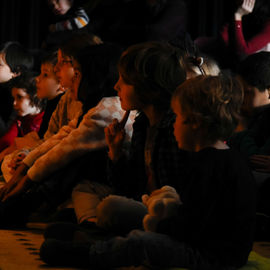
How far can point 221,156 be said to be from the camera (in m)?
1.36

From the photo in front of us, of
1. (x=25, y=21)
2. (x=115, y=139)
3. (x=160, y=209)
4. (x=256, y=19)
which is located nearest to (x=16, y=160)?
(x=115, y=139)

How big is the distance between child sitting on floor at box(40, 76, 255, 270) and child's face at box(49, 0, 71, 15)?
9.37 ft

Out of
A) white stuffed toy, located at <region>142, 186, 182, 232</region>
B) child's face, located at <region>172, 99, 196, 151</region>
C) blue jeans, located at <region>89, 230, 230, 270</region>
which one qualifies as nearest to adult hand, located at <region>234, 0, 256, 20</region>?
child's face, located at <region>172, 99, 196, 151</region>

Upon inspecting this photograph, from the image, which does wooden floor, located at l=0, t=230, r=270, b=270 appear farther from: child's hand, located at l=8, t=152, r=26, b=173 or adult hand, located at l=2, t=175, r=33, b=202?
child's hand, located at l=8, t=152, r=26, b=173

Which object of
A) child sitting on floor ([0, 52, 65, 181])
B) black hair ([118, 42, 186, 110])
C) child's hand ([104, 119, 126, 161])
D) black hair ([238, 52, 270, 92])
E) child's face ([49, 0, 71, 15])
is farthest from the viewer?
child's face ([49, 0, 71, 15])

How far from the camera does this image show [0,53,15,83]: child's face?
3787 mm

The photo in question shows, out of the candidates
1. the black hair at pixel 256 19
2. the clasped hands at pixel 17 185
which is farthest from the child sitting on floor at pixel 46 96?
the black hair at pixel 256 19

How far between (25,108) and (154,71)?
1689 mm

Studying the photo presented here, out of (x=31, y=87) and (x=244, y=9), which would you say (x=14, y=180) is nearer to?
(x=31, y=87)

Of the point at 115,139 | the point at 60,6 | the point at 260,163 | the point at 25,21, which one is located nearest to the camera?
the point at 115,139

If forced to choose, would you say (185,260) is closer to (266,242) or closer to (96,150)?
(266,242)

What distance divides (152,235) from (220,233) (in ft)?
0.55

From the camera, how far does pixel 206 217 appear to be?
135cm

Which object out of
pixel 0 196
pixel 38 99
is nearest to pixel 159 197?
pixel 0 196
